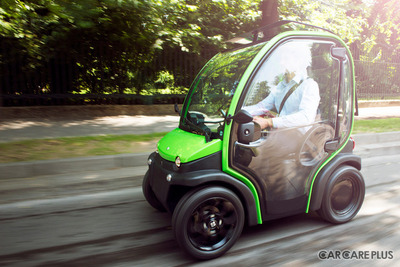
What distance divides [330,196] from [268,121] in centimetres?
110

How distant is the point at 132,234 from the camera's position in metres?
3.12

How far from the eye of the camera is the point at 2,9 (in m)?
5.73

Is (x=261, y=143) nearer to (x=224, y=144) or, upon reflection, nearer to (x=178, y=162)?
(x=224, y=144)

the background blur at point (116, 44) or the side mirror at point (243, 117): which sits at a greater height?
the background blur at point (116, 44)

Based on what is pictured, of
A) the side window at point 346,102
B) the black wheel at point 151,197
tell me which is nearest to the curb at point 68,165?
the black wheel at point 151,197

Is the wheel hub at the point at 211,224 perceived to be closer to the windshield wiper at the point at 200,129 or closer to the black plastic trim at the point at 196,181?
the black plastic trim at the point at 196,181

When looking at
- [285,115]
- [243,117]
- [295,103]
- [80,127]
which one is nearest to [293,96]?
[295,103]

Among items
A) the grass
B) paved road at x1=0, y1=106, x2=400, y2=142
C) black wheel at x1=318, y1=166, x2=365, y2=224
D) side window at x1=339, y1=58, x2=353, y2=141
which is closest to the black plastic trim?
black wheel at x1=318, y1=166, x2=365, y2=224

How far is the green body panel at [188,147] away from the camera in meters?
2.67

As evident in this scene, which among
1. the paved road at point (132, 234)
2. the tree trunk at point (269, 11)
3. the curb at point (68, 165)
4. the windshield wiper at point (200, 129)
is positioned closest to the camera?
the paved road at point (132, 234)

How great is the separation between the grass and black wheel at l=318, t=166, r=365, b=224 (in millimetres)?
3327

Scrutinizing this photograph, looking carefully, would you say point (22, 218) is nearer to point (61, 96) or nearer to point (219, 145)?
point (219, 145)

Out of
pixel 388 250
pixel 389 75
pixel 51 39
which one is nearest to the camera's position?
pixel 388 250

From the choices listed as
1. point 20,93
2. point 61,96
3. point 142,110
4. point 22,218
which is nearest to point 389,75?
point 142,110
